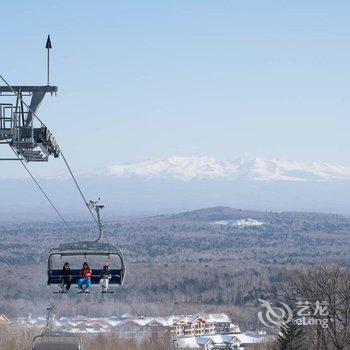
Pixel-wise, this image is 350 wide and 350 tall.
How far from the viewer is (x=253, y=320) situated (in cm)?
5581

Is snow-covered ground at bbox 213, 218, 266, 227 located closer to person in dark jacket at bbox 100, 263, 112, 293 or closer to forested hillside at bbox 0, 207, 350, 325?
forested hillside at bbox 0, 207, 350, 325

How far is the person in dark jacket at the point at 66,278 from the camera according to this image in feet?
49.9

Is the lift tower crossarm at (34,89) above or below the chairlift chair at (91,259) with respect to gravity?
above

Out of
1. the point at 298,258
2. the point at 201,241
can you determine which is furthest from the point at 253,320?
the point at 201,241

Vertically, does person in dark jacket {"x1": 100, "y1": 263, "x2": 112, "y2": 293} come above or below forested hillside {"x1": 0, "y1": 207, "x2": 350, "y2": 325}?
above

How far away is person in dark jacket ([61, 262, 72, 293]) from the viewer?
15.2 meters

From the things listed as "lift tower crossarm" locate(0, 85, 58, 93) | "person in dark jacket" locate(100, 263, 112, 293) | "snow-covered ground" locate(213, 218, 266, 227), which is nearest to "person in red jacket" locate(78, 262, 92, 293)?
"person in dark jacket" locate(100, 263, 112, 293)

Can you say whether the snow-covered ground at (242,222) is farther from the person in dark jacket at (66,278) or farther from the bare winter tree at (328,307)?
the person in dark jacket at (66,278)

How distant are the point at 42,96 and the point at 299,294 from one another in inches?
839

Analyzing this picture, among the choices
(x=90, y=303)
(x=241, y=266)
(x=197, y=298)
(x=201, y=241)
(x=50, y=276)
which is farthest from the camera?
(x=201, y=241)

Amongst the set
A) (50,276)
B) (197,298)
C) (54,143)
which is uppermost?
(54,143)

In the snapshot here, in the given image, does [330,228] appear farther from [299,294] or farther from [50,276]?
[50,276]

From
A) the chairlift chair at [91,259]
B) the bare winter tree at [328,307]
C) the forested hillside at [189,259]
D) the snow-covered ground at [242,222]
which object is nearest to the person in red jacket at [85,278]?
the chairlift chair at [91,259]

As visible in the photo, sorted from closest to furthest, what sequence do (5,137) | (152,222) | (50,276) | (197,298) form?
1. (5,137)
2. (50,276)
3. (197,298)
4. (152,222)
